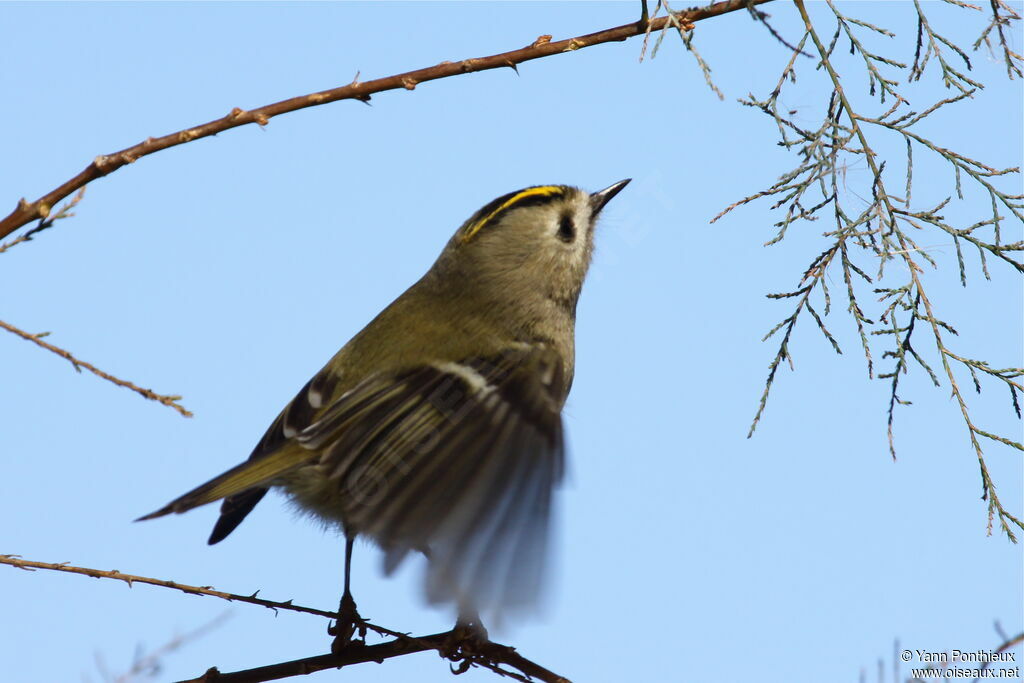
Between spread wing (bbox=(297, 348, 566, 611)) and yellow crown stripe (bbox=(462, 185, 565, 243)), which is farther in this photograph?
yellow crown stripe (bbox=(462, 185, 565, 243))

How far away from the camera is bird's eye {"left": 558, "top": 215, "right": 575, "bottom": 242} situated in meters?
3.27

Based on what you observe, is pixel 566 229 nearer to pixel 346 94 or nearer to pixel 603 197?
pixel 603 197

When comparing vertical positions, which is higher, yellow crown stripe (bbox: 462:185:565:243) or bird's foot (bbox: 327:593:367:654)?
yellow crown stripe (bbox: 462:185:565:243)

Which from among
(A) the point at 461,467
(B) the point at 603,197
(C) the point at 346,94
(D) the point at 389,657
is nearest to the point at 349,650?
(D) the point at 389,657

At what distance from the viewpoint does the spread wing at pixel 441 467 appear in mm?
1898

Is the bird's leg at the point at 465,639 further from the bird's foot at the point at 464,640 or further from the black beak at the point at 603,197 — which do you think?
the black beak at the point at 603,197

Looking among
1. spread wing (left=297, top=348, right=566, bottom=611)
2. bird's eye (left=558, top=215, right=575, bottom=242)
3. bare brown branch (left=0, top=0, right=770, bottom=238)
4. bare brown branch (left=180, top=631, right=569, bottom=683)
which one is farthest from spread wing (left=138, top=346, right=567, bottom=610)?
bare brown branch (left=0, top=0, right=770, bottom=238)

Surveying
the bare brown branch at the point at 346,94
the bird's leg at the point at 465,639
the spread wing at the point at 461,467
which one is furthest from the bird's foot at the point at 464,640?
the bare brown branch at the point at 346,94

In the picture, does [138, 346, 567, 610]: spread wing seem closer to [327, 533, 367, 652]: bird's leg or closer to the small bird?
the small bird

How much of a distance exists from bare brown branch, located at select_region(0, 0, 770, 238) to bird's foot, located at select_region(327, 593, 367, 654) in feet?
3.55

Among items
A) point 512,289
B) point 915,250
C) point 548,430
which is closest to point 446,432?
point 548,430

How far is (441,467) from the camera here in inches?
86.2

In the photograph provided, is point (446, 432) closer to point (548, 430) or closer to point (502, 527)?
point (548, 430)

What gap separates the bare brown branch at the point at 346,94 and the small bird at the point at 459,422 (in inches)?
31.8
